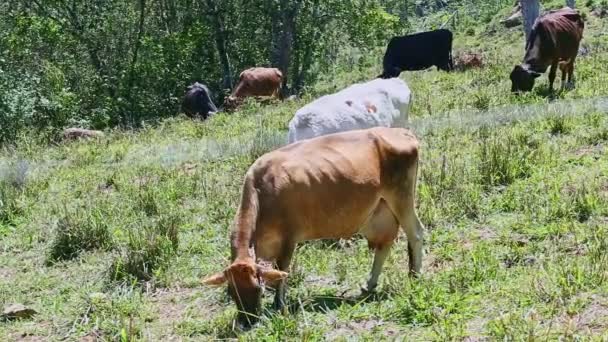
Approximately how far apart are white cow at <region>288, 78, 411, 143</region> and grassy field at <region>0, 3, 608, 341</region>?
2.54 ft

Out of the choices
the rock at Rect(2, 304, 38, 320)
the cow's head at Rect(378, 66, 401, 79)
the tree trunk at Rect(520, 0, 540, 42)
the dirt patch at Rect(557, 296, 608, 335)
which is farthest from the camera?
the cow's head at Rect(378, 66, 401, 79)

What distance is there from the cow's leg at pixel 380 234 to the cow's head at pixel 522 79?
841 centimetres

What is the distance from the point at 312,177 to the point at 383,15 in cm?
2574

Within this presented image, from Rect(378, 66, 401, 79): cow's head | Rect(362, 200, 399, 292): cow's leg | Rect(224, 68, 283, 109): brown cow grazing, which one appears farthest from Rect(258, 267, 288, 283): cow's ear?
Rect(378, 66, 401, 79): cow's head

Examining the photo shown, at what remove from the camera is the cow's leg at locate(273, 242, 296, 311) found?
568 centimetres

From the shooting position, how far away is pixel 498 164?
8.61 m

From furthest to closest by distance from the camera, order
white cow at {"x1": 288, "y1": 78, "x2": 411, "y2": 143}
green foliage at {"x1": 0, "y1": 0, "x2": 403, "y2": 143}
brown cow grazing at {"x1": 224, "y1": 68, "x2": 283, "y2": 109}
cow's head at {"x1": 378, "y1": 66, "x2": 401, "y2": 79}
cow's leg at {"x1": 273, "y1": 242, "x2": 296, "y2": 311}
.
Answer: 1. green foliage at {"x1": 0, "y1": 0, "x2": 403, "y2": 143}
2. cow's head at {"x1": 378, "y1": 66, "x2": 401, "y2": 79}
3. brown cow grazing at {"x1": 224, "y1": 68, "x2": 283, "y2": 109}
4. white cow at {"x1": 288, "y1": 78, "x2": 411, "y2": 143}
5. cow's leg at {"x1": 273, "y1": 242, "x2": 296, "y2": 311}

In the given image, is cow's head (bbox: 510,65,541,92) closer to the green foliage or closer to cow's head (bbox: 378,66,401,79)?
cow's head (bbox: 378,66,401,79)

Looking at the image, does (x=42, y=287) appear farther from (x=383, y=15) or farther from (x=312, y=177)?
(x=383, y=15)

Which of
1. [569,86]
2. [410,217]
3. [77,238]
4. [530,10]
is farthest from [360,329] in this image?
[530,10]

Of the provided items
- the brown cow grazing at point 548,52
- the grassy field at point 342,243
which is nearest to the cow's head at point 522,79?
the brown cow grazing at point 548,52

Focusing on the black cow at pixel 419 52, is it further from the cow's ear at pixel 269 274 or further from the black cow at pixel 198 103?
the cow's ear at pixel 269 274

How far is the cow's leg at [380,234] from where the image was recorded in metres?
6.13

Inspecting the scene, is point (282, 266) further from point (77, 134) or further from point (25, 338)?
point (77, 134)
